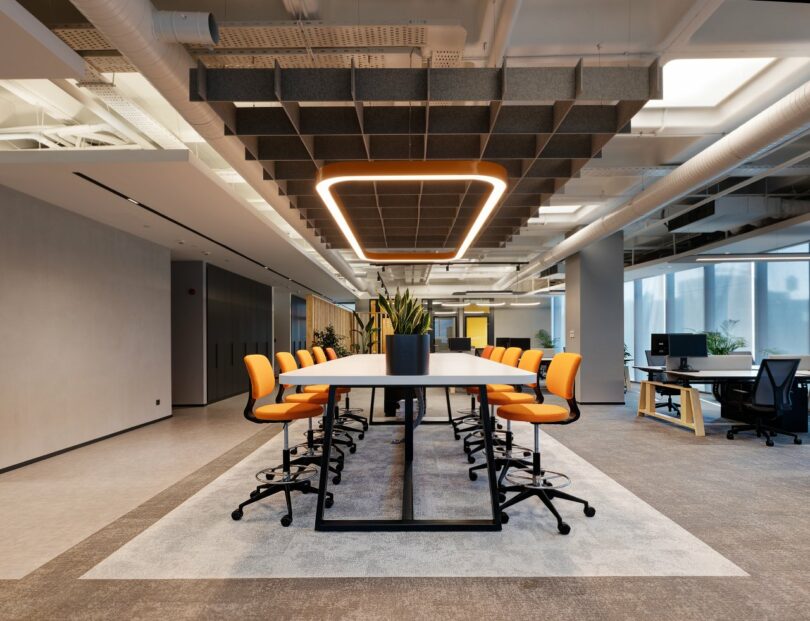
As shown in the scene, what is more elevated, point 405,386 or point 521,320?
point 521,320

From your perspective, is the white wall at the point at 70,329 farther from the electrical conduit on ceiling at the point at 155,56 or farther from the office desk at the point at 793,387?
the office desk at the point at 793,387

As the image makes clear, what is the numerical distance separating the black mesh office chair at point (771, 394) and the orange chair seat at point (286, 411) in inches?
192

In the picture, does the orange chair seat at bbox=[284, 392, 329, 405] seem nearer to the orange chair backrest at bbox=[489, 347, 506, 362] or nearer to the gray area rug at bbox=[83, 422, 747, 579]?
the gray area rug at bbox=[83, 422, 747, 579]

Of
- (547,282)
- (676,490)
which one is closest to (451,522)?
(676,490)

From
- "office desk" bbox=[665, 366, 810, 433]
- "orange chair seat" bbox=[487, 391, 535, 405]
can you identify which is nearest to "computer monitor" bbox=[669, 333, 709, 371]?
"office desk" bbox=[665, 366, 810, 433]

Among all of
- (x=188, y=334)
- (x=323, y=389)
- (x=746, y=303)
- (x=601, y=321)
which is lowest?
(x=323, y=389)

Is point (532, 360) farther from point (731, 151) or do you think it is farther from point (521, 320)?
point (521, 320)

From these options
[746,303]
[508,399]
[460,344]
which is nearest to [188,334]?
[460,344]

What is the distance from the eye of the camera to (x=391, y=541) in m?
2.60

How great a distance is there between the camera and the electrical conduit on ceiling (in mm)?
2107

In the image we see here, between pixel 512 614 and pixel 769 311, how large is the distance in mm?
9397

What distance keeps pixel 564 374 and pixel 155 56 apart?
3066 millimetres

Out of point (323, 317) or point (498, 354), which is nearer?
point (498, 354)

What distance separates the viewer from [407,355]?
108 inches
